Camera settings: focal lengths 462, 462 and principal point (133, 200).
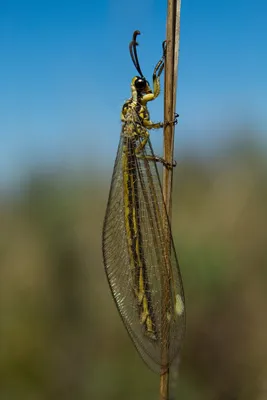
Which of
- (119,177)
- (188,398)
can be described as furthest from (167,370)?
(188,398)

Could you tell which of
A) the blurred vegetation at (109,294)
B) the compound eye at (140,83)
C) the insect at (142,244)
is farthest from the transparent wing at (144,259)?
the blurred vegetation at (109,294)

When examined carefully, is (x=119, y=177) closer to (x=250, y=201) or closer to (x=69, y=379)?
(x=69, y=379)

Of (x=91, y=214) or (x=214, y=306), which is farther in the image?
(x=91, y=214)

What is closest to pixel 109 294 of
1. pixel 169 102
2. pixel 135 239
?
pixel 135 239

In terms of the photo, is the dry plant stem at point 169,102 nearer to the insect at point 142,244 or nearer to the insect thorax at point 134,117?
the insect at point 142,244

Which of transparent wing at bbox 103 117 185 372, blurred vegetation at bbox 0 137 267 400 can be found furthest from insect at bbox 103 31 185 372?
blurred vegetation at bbox 0 137 267 400

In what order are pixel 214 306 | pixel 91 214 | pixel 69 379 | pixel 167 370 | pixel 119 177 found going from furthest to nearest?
pixel 91 214 → pixel 214 306 → pixel 69 379 → pixel 119 177 → pixel 167 370
